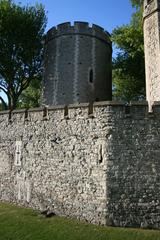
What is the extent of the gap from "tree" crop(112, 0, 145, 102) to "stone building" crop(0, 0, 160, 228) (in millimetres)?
5831

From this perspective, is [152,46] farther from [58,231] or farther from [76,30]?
[76,30]

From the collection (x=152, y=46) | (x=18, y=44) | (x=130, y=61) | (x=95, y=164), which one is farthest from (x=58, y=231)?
(x=18, y=44)

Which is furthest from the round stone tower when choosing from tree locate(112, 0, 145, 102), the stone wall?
the stone wall

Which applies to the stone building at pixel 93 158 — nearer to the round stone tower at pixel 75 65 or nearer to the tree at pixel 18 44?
the round stone tower at pixel 75 65

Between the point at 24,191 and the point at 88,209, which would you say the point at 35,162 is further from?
the point at 88,209

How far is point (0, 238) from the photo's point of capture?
8039 mm

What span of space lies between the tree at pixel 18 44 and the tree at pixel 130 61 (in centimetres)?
538

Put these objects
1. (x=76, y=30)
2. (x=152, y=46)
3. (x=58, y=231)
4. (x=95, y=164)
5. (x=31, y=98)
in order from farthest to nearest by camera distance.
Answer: (x=31, y=98)
(x=76, y=30)
(x=152, y=46)
(x=95, y=164)
(x=58, y=231)

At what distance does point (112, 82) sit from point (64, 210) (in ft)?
43.5

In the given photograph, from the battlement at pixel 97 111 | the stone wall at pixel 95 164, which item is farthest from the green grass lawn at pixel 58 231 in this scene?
the battlement at pixel 97 111

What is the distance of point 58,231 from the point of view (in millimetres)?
8383

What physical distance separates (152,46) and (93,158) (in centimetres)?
495

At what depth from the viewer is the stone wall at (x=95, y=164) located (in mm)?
8953

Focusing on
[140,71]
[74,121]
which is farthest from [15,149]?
[140,71]
